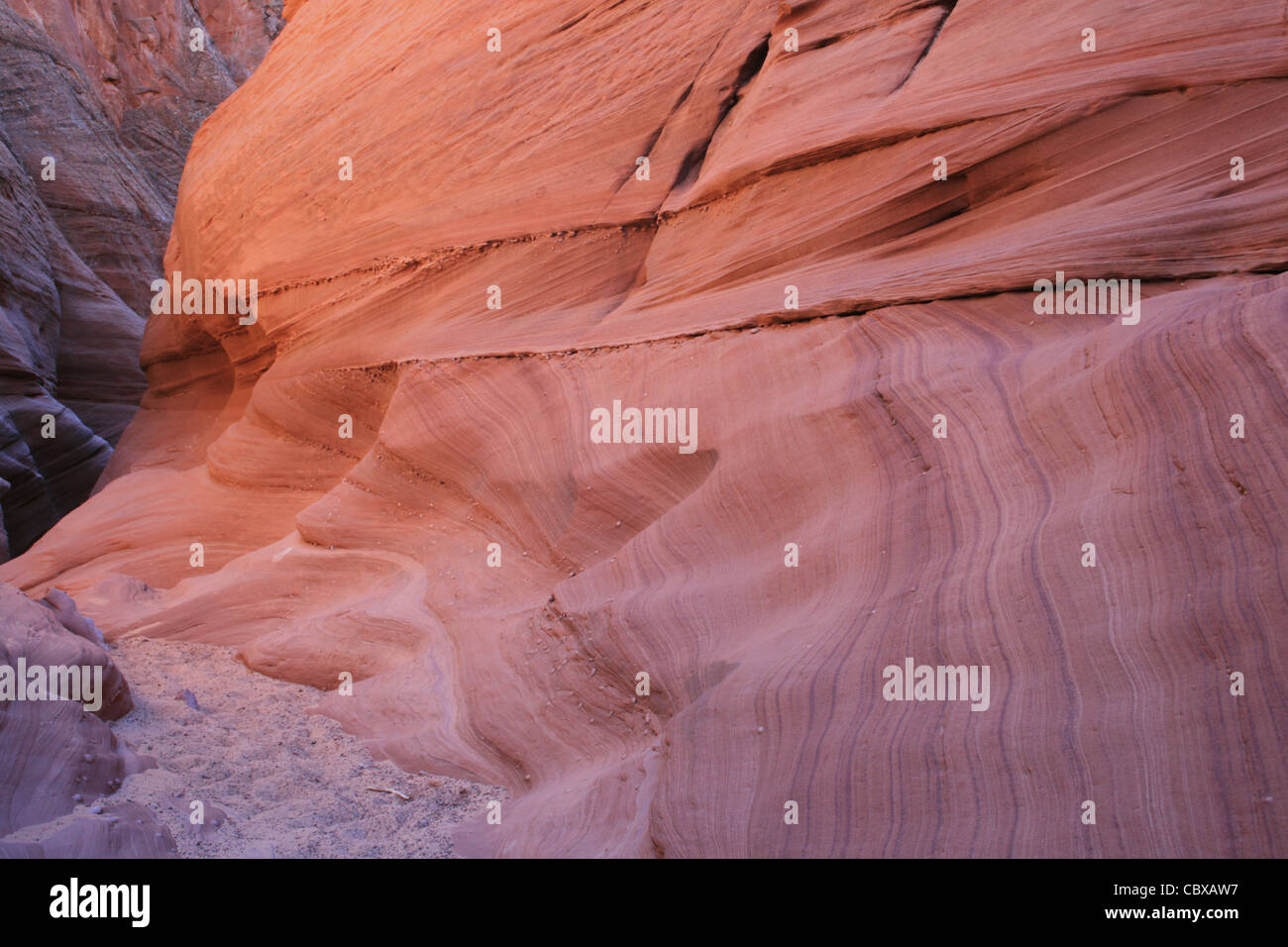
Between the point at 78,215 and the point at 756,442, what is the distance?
48.2 ft

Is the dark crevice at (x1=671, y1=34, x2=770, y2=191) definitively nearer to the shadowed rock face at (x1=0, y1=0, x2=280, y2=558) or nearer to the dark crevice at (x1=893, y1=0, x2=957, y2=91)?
the dark crevice at (x1=893, y1=0, x2=957, y2=91)

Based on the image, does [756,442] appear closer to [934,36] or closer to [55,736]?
[934,36]

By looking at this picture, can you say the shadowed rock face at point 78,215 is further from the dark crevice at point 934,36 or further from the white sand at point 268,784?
the dark crevice at point 934,36

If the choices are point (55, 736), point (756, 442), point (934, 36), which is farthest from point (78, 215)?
point (756, 442)

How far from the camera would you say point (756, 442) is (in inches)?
194

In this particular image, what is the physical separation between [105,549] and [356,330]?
290cm

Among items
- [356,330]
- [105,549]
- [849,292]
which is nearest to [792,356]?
[849,292]

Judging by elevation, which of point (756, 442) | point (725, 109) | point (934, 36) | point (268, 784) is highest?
point (725, 109)

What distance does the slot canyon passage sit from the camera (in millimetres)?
3199

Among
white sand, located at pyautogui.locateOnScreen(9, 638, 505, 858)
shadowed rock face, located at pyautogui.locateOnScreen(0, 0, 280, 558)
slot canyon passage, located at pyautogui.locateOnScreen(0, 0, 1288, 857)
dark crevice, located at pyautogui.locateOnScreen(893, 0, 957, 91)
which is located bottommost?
white sand, located at pyautogui.locateOnScreen(9, 638, 505, 858)

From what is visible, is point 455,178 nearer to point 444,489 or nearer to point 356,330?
point 356,330

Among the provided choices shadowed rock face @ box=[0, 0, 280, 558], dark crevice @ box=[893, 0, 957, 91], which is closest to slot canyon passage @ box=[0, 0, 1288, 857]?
dark crevice @ box=[893, 0, 957, 91]

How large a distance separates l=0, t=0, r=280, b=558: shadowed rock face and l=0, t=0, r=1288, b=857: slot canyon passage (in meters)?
4.24

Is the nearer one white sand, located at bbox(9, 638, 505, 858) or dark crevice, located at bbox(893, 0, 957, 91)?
white sand, located at bbox(9, 638, 505, 858)
